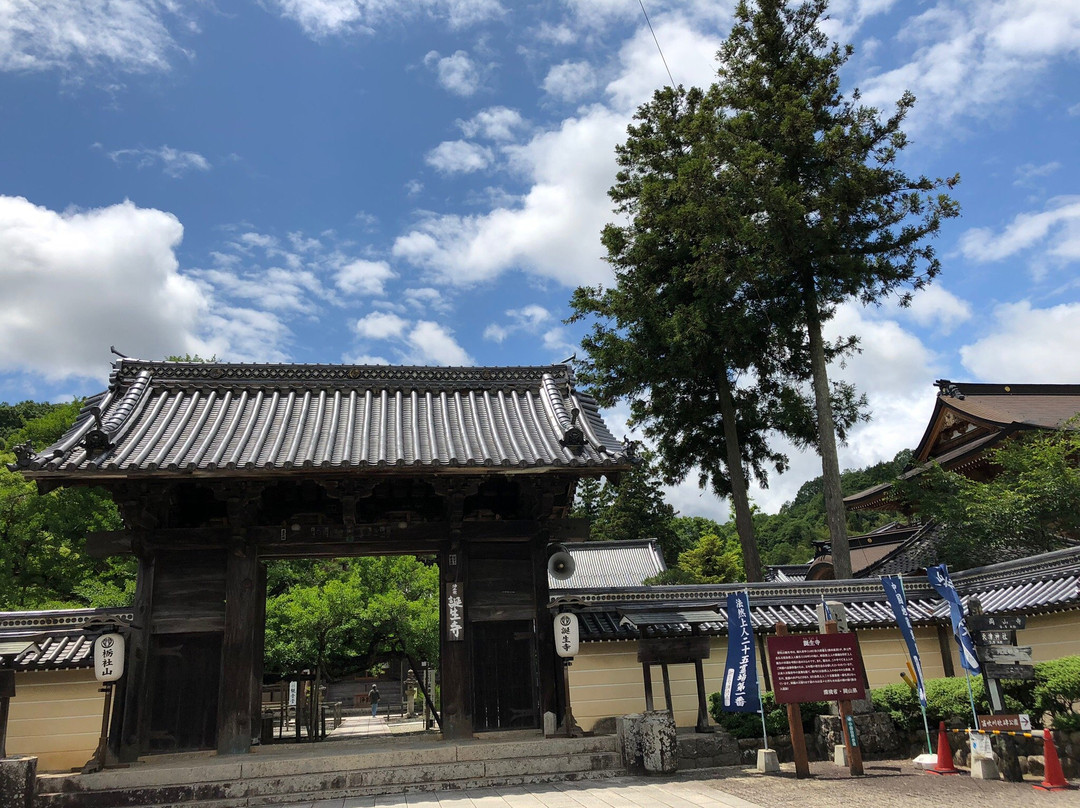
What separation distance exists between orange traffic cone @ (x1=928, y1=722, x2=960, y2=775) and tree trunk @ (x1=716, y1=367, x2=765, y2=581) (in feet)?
35.5

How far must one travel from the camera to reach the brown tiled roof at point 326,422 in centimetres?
1055

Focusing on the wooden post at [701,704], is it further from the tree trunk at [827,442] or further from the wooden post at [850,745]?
the tree trunk at [827,442]

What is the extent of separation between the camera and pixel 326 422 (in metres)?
12.6

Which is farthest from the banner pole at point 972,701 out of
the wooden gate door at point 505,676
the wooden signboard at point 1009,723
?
the wooden gate door at point 505,676

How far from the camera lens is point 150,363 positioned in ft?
45.2

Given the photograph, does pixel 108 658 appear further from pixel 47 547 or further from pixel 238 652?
pixel 47 547

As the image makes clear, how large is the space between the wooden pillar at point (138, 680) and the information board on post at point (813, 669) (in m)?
9.57

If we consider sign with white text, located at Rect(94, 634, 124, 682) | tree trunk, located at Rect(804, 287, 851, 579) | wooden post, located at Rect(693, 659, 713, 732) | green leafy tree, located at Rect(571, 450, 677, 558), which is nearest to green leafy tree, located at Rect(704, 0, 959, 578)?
tree trunk, located at Rect(804, 287, 851, 579)

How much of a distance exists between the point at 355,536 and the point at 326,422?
220 centimetres

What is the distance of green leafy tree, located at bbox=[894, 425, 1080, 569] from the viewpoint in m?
17.4

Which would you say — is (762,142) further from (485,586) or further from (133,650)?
(133,650)

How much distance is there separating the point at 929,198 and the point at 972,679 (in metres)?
14.4

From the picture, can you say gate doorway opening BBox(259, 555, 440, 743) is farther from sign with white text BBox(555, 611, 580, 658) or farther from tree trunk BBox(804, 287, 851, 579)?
tree trunk BBox(804, 287, 851, 579)

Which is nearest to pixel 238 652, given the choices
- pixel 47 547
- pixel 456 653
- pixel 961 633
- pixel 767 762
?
pixel 456 653
